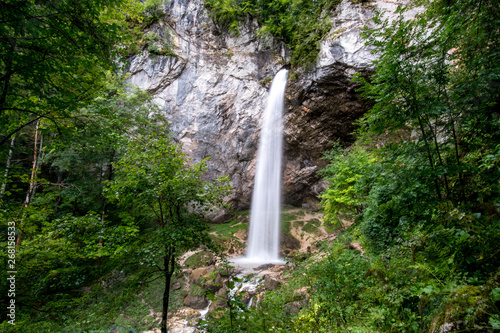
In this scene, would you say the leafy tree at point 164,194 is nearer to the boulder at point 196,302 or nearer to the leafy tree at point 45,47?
the leafy tree at point 45,47

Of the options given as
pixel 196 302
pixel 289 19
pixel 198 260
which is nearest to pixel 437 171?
pixel 196 302

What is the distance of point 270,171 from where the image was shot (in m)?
17.9

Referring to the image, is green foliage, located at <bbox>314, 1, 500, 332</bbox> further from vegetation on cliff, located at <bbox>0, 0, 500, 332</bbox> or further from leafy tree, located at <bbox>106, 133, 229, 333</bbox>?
leafy tree, located at <bbox>106, 133, 229, 333</bbox>

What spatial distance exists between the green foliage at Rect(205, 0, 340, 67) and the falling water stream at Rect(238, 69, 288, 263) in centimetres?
257

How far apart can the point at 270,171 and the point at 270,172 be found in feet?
0.28

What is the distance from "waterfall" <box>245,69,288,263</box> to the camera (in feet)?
54.2

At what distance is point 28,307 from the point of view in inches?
138

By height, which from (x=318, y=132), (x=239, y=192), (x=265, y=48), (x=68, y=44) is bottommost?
(x=239, y=192)

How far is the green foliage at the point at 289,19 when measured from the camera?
1443 cm

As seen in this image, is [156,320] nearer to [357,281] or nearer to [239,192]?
[357,281]

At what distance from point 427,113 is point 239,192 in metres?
16.6

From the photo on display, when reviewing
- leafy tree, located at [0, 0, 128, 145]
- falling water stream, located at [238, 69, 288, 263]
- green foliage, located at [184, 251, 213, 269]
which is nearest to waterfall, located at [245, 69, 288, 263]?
falling water stream, located at [238, 69, 288, 263]

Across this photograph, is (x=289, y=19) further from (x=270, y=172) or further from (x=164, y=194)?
(x=164, y=194)

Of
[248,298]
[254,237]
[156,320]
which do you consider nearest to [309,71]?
[254,237]
